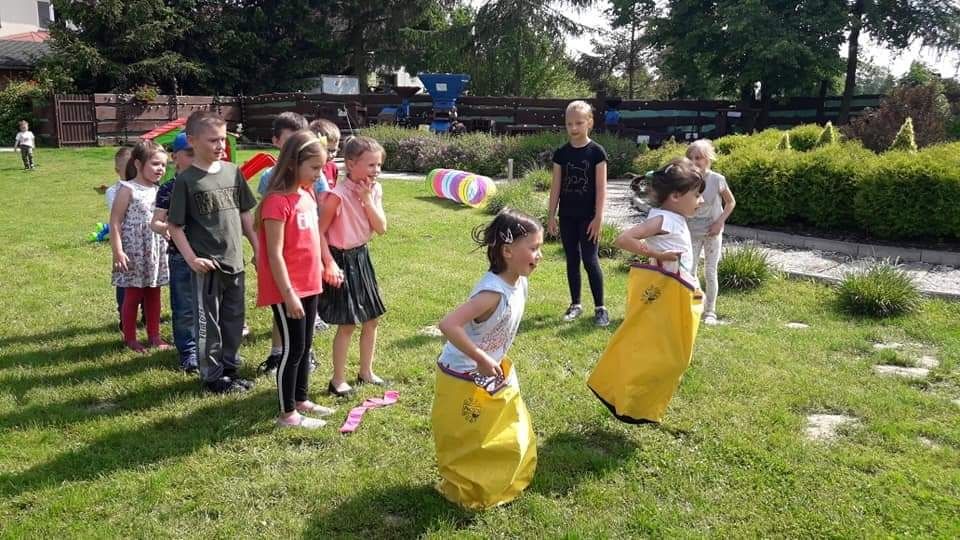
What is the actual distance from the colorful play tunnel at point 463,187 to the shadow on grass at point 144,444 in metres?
8.27

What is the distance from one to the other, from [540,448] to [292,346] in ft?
4.66

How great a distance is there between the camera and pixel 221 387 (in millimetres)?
4477

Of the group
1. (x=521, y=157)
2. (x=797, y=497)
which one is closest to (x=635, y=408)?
(x=797, y=497)

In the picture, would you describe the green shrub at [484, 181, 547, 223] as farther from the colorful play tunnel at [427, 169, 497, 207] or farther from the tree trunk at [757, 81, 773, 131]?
the tree trunk at [757, 81, 773, 131]

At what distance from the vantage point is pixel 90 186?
47.6ft

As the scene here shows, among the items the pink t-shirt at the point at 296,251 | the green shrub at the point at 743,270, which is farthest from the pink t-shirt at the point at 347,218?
the green shrub at the point at 743,270

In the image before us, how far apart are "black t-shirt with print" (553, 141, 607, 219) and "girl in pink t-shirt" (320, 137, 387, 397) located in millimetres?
2023

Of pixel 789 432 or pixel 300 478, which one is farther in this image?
pixel 789 432

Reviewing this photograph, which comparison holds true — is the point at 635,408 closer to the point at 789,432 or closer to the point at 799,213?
the point at 789,432

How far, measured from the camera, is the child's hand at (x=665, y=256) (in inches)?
145

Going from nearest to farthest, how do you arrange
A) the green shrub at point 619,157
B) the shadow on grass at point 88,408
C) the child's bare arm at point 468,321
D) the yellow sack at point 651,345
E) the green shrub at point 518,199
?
1. the child's bare arm at point 468,321
2. the yellow sack at point 651,345
3. the shadow on grass at point 88,408
4. the green shrub at point 518,199
5. the green shrub at point 619,157

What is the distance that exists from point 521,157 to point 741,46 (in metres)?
14.1

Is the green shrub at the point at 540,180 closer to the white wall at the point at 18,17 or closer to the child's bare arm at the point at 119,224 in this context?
the child's bare arm at the point at 119,224

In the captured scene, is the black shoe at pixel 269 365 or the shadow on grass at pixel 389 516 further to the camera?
the black shoe at pixel 269 365
